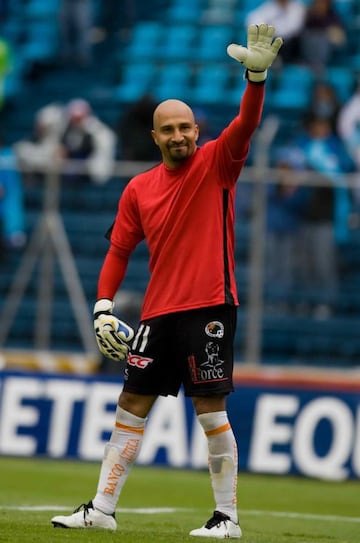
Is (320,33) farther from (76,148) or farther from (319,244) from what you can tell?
(319,244)

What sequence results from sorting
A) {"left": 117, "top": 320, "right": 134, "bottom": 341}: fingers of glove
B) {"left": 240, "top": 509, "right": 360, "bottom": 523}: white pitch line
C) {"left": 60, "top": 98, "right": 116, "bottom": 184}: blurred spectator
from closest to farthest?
{"left": 117, "top": 320, "right": 134, "bottom": 341}: fingers of glove, {"left": 240, "top": 509, "right": 360, "bottom": 523}: white pitch line, {"left": 60, "top": 98, "right": 116, "bottom": 184}: blurred spectator

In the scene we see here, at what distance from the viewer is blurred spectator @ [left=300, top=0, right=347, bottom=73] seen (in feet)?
65.5

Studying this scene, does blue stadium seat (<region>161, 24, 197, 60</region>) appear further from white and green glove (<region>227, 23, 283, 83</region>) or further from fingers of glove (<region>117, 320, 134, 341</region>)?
white and green glove (<region>227, 23, 283, 83</region>)

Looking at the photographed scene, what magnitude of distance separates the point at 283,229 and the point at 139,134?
9.65ft

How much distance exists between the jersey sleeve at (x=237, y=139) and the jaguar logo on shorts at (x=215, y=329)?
2.44 feet

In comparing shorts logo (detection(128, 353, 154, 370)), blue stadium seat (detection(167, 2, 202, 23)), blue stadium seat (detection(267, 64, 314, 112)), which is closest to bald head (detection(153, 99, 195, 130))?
shorts logo (detection(128, 353, 154, 370))

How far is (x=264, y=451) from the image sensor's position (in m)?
13.6

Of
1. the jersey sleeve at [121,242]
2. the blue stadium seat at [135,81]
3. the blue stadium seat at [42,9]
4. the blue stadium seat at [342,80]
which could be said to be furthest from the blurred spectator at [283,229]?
the blue stadium seat at [42,9]

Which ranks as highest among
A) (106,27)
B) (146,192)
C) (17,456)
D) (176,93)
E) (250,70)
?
(106,27)

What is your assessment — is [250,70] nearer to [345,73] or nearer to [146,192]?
[146,192]

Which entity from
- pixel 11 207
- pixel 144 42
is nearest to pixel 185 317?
pixel 11 207

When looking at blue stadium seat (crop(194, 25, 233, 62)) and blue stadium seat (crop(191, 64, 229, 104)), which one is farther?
blue stadium seat (crop(194, 25, 233, 62))

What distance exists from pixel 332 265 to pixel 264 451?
2054 millimetres

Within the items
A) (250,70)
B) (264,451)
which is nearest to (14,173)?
(264,451)
